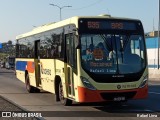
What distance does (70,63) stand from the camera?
42.6 feet

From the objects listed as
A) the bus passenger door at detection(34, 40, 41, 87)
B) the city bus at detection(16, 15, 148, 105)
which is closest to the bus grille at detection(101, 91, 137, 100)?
the city bus at detection(16, 15, 148, 105)

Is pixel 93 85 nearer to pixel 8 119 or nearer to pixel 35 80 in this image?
pixel 8 119

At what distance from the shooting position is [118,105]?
14.2m

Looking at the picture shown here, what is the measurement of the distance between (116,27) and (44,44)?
15.7 feet

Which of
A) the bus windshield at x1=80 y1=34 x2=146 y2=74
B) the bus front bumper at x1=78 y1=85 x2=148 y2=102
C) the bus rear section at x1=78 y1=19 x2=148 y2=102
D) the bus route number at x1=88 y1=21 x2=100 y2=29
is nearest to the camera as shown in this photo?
the bus front bumper at x1=78 y1=85 x2=148 y2=102

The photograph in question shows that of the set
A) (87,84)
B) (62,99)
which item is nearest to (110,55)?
(87,84)

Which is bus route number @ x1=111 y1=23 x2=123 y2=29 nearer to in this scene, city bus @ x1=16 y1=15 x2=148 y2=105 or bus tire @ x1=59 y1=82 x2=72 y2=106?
city bus @ x1=16 y1=15 x2=148 y2=105

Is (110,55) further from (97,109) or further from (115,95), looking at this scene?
(97,109)

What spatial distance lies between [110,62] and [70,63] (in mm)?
1452

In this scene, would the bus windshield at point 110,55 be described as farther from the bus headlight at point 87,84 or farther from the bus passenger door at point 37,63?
the bus passenger door at point 37,63

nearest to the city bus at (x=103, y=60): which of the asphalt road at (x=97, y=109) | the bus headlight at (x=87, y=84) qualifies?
the bus headlight at (x=87, y=84)

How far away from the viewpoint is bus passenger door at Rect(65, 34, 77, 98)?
12.6 m

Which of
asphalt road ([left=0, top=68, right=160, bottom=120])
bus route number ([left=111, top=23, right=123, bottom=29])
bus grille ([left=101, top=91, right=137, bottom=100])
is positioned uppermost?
bus route number ([left=111, top=23, right=123, bottom=29])

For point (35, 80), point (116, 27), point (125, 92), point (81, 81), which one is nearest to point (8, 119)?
point (81, 81)
